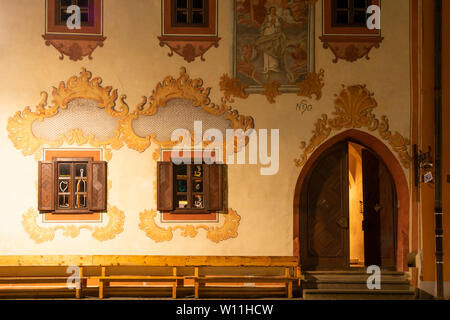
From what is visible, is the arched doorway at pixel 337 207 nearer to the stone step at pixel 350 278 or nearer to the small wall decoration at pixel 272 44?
the stone step at pixel 350 278

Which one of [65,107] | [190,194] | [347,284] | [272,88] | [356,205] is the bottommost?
[347,284]

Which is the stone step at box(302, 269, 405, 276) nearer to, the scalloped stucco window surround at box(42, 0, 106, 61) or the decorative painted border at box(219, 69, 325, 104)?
the decorative painted border at box(219, 69, 325, 104)

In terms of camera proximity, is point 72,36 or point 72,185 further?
point 72,36

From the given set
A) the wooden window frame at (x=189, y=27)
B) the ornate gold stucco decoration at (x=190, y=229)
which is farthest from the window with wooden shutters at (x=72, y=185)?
the wooden window frame at (x=189, y=27)

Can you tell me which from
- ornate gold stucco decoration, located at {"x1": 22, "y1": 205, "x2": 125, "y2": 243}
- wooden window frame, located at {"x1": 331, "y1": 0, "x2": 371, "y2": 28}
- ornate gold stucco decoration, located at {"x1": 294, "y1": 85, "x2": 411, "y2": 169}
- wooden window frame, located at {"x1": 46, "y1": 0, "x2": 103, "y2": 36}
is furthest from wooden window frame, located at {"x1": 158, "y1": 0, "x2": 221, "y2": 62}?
ornate gold stucco decoration, located at {"x1": 22, "y1": 205, "x2": 125, "y2": 243}

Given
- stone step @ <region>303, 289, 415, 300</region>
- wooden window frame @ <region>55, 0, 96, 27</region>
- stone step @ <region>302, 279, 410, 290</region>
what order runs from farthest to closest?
wooden window frame @ <region>55, 0, 96, 27</region> → stone step @ <region>302, 279, 410, 290</region> → stone step @ <region>303, 289, 415, 300</region>

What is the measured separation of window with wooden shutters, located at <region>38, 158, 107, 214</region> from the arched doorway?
12.1 ft

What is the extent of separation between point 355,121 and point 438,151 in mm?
1600

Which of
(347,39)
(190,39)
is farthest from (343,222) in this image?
(190,39)

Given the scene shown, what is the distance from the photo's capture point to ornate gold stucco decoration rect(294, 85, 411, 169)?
12.4 metres

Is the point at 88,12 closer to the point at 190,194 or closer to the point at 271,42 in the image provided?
the point at 271,42

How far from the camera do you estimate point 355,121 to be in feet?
40.7

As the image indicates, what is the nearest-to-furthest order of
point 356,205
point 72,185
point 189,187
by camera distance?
point 72,185 → point 189,187 → point 356,205

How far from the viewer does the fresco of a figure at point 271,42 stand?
12430mm
